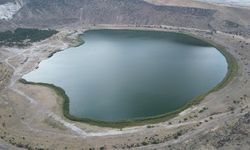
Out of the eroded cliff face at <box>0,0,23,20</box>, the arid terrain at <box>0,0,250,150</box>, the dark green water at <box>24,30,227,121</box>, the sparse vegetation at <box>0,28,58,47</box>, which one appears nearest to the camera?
the arid terrain at <box>0,0,250,150</box>

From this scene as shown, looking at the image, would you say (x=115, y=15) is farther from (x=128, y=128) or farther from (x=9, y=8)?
(x=128, y=128)

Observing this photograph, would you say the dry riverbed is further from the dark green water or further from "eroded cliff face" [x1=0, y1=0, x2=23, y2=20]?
"eroded cliff face" [x1=0, y1=0, x2=23, y2=20]

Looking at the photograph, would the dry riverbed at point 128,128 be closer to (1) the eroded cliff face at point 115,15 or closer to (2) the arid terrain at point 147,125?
(2) the arid terrain at point 147,125

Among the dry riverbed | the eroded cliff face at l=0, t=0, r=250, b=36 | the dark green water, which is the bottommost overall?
the dry riverbed

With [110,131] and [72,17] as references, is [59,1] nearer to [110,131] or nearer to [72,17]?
[72,17]

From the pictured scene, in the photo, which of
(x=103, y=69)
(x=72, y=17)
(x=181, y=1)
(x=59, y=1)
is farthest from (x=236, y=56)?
(x=59, y=1)

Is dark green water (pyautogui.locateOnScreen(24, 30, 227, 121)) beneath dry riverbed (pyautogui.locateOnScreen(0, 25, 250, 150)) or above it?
above

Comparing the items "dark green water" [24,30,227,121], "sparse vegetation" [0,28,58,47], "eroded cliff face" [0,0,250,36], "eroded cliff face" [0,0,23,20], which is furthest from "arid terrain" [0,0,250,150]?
"dark green water" [24,30,227,121]
